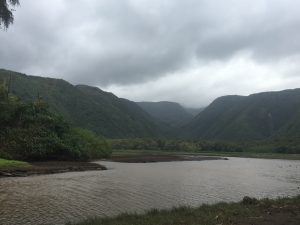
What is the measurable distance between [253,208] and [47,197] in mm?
18225

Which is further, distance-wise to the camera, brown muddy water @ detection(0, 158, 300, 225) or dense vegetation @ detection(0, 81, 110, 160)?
dense vegetation @ detection(0, 81, 110, 160)

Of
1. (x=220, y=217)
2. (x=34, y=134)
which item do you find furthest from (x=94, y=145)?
(x=220, y=217)

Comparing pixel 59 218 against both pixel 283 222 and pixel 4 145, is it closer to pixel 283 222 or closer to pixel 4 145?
pixel 283 222

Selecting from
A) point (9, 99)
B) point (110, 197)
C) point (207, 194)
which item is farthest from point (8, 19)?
point (9, 99)

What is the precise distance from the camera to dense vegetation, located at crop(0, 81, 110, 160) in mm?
82875

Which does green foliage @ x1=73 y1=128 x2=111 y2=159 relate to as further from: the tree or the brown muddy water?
the tree

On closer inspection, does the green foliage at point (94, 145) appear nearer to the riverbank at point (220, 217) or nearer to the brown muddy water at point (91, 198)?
the brown muddy water at point (91, 198)

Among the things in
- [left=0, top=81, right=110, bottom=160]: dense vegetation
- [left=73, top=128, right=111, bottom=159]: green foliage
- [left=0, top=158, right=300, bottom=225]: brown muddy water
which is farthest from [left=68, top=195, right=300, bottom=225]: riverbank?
[left=73, top=128, right=111, bottom=159]: green foliage

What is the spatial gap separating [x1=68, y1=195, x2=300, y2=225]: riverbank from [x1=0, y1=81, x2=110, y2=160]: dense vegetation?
62.7m

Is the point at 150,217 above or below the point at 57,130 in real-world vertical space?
below

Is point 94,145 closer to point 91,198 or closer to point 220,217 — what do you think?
point 91,198

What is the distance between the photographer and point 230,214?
21984 mm

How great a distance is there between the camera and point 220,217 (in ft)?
68.9

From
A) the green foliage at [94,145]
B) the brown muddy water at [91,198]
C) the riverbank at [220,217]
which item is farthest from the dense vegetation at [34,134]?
the riverbank at [220,217]
